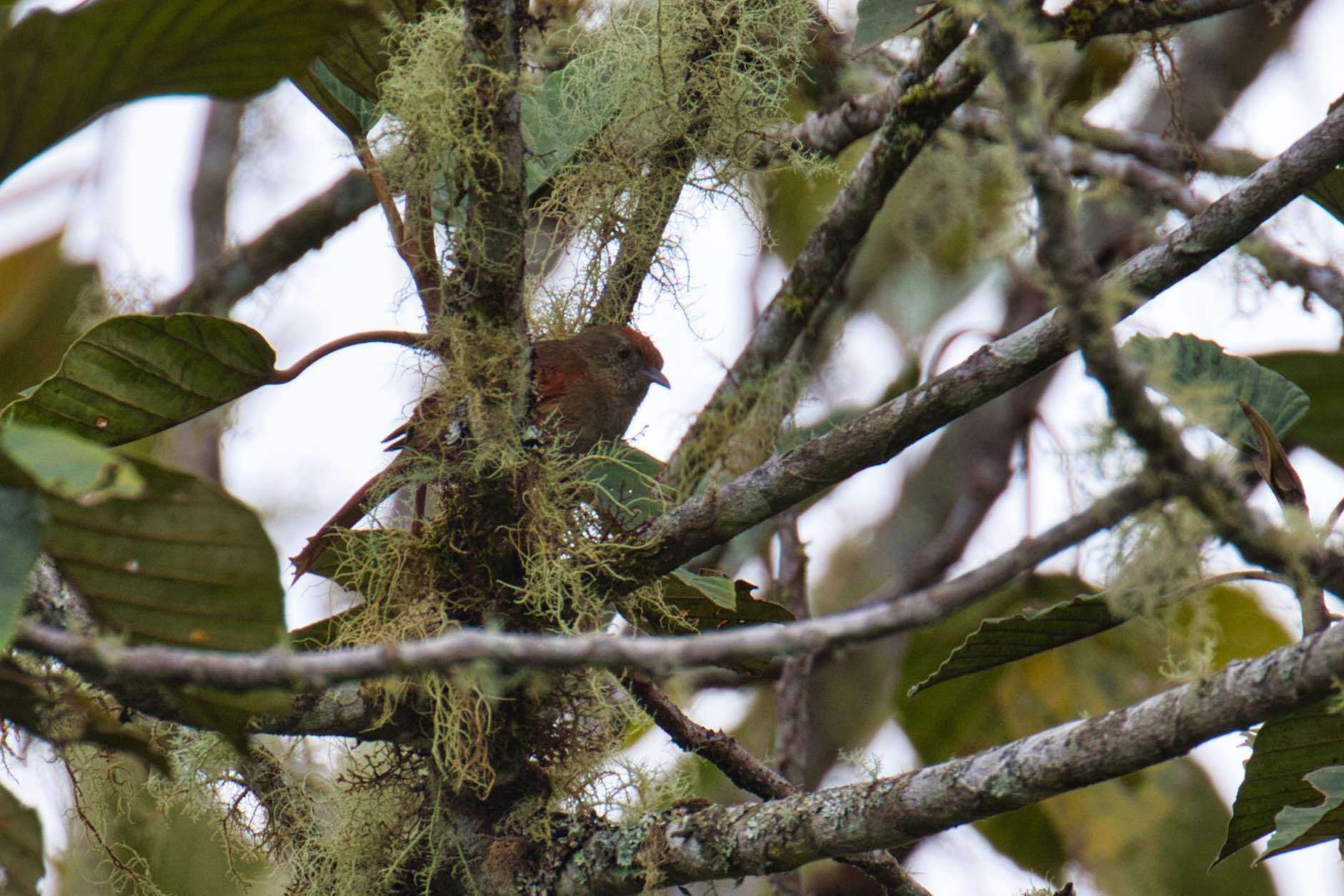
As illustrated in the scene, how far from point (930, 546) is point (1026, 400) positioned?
2.91ft

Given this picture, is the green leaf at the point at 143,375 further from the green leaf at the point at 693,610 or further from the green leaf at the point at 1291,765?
the green leaf at the point at 1291,765

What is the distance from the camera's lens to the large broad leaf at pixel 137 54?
197cm

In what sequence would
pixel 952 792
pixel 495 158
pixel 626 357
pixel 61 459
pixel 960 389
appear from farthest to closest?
pixel 626 357, pixel 960 389, pixel 495 158, pixel 952 792, pixel 61 459

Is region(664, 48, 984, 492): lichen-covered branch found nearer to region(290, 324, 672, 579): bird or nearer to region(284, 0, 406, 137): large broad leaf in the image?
region(290, 324, 672, 579): bird

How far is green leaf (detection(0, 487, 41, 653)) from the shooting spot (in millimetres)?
1567

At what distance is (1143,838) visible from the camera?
4.70 metres

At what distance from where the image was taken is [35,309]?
11.6ft

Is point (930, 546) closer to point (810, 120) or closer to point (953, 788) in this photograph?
point (810, 120)

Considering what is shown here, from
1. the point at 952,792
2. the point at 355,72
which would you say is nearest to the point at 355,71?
the point at 355,72

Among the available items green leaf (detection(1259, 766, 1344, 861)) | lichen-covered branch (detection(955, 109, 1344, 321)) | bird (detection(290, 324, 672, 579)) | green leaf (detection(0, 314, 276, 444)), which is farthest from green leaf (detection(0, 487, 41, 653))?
lichen-covered branch (detection(955, 109, 1344, 321))

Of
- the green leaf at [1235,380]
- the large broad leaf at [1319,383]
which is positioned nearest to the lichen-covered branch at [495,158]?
the green leaf at [1235,380]

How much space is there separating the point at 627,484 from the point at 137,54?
1.28 m

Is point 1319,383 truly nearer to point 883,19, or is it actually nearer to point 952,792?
point 883,19

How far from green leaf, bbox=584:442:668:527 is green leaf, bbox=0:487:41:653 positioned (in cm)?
113
